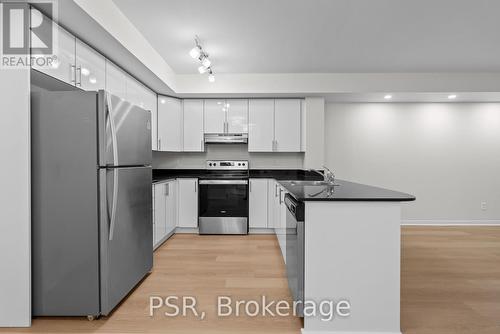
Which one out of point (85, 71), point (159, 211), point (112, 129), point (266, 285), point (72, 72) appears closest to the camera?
point (112, 129)

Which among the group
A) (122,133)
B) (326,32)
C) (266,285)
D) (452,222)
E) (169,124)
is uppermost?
(326,32)

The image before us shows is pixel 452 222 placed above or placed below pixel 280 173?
below

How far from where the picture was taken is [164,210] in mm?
4141

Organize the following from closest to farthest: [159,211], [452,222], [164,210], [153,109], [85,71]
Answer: [85,71] < [159,211] < [164,210] < [153,109] < [452,222]

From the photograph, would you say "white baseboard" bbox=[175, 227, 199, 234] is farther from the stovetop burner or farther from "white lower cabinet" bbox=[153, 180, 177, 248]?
the stovetop burner

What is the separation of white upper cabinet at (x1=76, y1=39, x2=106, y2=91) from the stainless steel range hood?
2.18 m

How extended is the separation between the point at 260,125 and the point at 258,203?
4.28ft

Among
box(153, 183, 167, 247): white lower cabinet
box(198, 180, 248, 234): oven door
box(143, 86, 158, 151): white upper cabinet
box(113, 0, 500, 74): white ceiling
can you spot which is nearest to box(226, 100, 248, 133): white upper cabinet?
box(113, 0, 500, 74): white ceiling

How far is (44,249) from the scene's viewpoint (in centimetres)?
211

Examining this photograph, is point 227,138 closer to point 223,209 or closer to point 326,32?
point 223,209

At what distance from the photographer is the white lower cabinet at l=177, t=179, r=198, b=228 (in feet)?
15.6

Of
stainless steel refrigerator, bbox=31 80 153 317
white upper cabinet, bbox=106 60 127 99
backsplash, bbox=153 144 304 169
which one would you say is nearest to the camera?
stainless steel refrigerator, bbox=31 80 153 317

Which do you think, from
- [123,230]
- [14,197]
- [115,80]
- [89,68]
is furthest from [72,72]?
[123,230]

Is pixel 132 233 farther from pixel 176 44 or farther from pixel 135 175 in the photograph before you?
pixel 176 44
